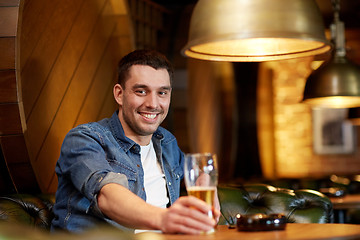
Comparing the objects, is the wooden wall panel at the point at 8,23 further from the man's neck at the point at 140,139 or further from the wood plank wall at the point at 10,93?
the man's neck at the point at 140,139

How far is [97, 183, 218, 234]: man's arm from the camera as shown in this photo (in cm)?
139

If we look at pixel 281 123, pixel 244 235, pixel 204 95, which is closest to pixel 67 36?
pixel 244 235

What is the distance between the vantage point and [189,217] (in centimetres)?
139

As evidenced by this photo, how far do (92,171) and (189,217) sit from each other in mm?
457

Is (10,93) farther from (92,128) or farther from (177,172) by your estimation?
(177,172)

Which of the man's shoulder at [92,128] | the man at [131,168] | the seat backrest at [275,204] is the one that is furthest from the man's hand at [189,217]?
the seat backrest at [275,204]

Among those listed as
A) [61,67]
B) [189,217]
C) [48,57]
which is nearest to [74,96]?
[61,67]

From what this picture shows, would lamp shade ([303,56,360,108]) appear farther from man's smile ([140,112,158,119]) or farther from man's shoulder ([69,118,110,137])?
man's shoulder ([69,118,110,137])

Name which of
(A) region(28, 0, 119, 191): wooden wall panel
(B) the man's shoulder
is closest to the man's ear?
(B) the man's shoulder

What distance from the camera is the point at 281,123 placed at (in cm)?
855

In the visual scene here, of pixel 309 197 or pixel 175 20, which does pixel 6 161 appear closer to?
pixel 309 197

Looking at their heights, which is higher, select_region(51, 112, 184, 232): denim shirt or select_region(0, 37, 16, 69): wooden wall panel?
select_region(0, 37, 16, 69): wooden wall panel

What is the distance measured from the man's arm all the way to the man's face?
0.52 m

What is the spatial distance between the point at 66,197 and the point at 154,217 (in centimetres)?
59
